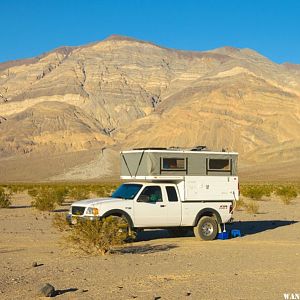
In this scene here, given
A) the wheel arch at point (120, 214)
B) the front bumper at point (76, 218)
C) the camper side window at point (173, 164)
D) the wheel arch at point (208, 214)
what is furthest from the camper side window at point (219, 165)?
the front bumper at point (76, 218)

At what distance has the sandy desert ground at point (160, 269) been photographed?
9.61 metres

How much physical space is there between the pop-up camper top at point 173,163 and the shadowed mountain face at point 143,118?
8463 cm

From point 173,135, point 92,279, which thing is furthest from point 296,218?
point 173,135

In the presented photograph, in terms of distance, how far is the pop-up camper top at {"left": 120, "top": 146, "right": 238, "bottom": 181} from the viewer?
16500 mm

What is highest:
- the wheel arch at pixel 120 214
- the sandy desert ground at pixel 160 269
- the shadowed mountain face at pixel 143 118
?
the shadowed mountain face at pixel 143 118

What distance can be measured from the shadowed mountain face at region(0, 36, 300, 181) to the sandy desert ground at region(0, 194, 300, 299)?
284ft

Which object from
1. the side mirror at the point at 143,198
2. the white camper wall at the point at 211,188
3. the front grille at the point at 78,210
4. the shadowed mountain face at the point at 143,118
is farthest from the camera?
the shadowed mountain face at the point at 143,118

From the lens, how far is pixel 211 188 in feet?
57.0

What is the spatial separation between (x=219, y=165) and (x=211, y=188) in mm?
759

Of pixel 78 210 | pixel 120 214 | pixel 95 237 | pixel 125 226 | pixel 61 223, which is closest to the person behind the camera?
pixel 95 237

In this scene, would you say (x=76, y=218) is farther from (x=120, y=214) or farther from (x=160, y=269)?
(x=160, y=269)

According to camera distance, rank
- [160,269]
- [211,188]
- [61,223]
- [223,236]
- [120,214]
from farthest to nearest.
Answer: [223,236] < [211,188] < [120,214] < [61,223] < [160,269]

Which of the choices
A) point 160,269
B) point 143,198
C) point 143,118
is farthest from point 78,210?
point 143,118

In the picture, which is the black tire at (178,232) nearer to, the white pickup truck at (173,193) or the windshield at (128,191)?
the white pickup truck at (173,193)
